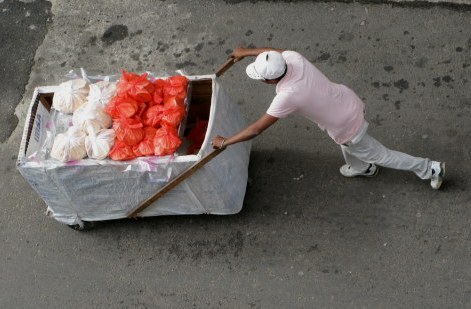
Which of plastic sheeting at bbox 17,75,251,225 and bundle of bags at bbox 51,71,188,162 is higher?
bundle of bags at bbox 51,71,188,162

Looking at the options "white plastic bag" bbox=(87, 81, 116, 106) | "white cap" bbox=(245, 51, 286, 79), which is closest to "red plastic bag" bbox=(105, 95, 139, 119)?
"white plastic bag" bbox=(87, 81, 116, 106)

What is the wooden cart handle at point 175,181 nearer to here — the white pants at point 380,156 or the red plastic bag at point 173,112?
the red plastic bag at point 173,112

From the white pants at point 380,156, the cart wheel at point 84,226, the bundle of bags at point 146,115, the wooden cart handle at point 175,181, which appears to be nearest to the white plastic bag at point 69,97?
the bundle of bags at point 146,115

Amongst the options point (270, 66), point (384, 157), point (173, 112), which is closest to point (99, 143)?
point (173, 112)

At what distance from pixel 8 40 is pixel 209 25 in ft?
7.58

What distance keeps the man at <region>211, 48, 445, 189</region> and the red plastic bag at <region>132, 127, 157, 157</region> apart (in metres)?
0.50

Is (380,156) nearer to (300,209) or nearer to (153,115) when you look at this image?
(300,209)

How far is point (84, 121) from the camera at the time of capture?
420 centimetres

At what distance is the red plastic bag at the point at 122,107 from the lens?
165 inches

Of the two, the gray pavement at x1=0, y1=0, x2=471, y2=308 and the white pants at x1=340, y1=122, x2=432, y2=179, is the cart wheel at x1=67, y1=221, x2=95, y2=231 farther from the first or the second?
the white pants at x1=340, y1=122, x2=432, y2=179

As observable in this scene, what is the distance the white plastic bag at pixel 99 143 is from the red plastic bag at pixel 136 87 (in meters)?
0.32

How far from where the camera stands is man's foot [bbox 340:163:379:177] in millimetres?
4758

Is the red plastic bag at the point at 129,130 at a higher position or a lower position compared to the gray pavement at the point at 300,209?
higher

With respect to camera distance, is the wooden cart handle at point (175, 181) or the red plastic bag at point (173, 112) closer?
the wooden cart handle at point (175, 181)
